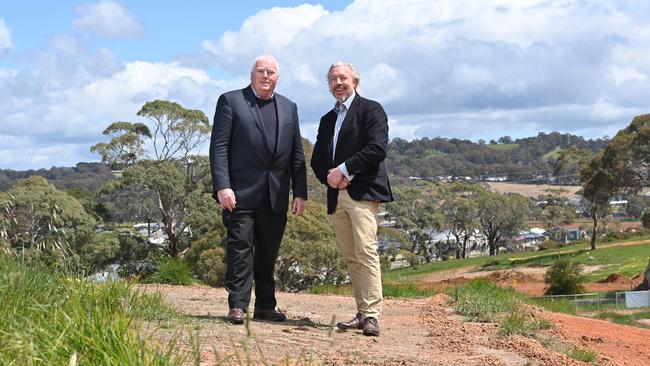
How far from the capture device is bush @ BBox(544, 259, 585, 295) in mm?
28250

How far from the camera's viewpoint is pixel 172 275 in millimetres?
11328

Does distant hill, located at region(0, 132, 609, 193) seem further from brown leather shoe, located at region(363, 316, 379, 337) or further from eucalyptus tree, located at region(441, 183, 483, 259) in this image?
brown leather shoe, located at region(363, 316, 379, 337)

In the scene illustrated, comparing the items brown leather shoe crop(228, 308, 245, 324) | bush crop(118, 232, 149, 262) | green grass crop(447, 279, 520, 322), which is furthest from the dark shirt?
bush crop(118, 232, 149, 262)

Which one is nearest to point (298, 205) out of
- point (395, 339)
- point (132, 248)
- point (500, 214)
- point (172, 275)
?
point (395, 339)

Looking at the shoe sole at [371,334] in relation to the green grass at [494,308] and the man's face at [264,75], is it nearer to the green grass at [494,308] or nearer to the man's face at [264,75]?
the green grass at [494,308]

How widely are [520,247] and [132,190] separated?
44716 mm

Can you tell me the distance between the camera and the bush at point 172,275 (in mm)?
11273

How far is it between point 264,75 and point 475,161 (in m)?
175

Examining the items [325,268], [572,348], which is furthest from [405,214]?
[572,348]

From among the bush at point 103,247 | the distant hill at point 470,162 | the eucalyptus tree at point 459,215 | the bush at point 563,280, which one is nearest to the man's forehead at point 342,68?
the bush at point 563,280

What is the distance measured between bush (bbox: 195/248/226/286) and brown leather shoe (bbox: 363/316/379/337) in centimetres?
2178

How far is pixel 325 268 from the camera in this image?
31453 mm

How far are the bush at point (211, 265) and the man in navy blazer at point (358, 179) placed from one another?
2166cm

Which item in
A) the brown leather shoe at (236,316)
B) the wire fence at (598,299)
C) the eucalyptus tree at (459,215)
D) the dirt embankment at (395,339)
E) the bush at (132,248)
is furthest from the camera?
the eucalyptus tree at (459,215)
